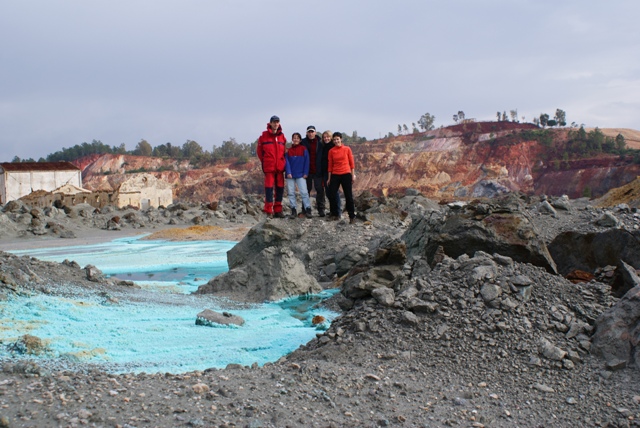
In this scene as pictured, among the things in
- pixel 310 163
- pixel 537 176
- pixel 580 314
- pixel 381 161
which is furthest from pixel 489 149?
pixel 580 314

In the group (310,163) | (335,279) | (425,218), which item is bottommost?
(335,279)

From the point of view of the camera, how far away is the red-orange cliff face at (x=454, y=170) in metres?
44.4

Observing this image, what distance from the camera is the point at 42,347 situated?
188 inches

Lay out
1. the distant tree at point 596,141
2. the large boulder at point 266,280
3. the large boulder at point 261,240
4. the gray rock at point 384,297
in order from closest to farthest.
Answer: the gray rock at point 384,297 → the large boulder at point 266,280 → the large boulder at point 261,240 → the distant tree at point 596,141

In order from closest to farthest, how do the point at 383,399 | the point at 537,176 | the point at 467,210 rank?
the point at 383,399, the point at 467,210, the point at 537,176

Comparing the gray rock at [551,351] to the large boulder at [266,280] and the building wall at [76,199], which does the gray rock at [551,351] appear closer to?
the large boulder at [266,280]

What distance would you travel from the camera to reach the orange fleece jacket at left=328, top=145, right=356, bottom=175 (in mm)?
10500

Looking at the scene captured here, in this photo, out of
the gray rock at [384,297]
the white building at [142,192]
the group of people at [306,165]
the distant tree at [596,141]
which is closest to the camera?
the gray rock at [384,297]

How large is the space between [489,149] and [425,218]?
44472mm

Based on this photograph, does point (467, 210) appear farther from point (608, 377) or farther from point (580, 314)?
point (608, 377)

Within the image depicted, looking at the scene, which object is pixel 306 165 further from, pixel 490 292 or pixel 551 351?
pixel 551 351

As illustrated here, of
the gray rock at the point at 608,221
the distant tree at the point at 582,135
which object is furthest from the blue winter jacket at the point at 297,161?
the distant tree at the point at 582,135

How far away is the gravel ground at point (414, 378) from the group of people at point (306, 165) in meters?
→ 4.98

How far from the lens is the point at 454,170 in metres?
50.7
